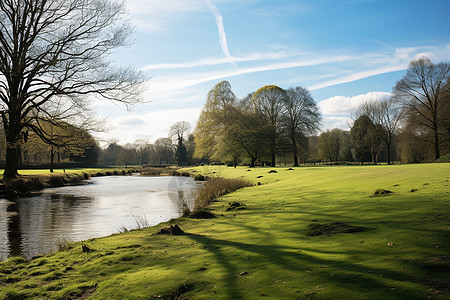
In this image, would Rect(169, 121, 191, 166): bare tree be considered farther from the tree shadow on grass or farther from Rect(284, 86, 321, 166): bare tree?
Answer: the tree shadow on grass

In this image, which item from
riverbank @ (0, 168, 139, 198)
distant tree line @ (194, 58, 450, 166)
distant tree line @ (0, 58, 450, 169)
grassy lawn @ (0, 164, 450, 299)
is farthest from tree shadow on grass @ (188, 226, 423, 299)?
distant tree line @ (194, 58, 450, 166)

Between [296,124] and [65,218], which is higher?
[296,124]

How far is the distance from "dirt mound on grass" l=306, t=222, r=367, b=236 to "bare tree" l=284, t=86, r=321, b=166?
45.7m

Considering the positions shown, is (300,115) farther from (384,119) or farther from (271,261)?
(271,261)

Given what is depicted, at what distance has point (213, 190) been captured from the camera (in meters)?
22.7

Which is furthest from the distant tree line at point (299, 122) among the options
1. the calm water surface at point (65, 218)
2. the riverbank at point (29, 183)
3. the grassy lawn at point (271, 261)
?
the grassy lawn at point (271, 261)

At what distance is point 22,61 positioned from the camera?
72.0ft

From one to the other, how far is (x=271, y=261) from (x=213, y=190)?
52.9ft

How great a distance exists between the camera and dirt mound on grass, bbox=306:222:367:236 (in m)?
8.23

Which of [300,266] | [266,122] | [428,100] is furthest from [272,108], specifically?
[300,266]

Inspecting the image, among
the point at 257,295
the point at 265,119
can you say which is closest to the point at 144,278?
the point at 257,295

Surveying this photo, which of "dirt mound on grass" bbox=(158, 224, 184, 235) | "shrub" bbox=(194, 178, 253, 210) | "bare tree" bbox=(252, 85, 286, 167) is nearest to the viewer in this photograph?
"dirt mound on grass" bbox=(158, 224, 184, 235)

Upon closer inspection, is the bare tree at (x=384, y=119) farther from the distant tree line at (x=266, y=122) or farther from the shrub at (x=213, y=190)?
the shrub at (x=213, y=190)

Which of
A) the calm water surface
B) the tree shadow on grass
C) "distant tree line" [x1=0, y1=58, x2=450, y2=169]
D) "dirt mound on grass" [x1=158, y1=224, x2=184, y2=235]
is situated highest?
"distant tree line" [x1=0, y1=58, x2=450, y2=169]
